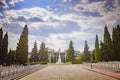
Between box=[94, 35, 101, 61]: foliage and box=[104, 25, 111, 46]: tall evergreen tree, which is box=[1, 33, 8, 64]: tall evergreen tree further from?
box=[94, 35, 101, 61]: foliage

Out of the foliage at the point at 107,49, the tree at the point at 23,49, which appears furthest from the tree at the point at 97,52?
the tree at the point at 23,49

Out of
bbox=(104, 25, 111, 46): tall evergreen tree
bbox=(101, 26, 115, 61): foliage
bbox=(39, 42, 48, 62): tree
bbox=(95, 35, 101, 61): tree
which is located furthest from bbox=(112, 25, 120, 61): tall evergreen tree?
bbox=(39, 42, 48, 62): tree

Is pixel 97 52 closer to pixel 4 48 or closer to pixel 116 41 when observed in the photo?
pixel 116 41

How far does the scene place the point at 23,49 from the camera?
24.7 metres

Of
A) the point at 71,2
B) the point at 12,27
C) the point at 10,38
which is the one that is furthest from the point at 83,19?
the point at 10,38

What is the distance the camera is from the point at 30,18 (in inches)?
834

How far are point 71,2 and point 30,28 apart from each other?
12352 mm

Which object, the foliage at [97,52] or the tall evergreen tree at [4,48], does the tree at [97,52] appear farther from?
the tall evergreen tree at [4,48]

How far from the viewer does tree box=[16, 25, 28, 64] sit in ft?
78.4

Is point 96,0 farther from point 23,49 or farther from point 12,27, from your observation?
point 23,49

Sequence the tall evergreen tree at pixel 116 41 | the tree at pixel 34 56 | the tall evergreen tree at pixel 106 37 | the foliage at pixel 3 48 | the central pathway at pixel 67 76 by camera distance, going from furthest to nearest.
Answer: the tree at pixel 34 56, the tall evergreen tree at pixel 106 37, the tall evergreen tree at pixel 116 41, the foliage at pixel 3 48, the central pathway at pixel 67 76

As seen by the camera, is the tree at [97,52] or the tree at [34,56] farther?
the tree at [34,56]

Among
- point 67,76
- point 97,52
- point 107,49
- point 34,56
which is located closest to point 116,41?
point 107,49

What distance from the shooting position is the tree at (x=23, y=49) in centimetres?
2391
